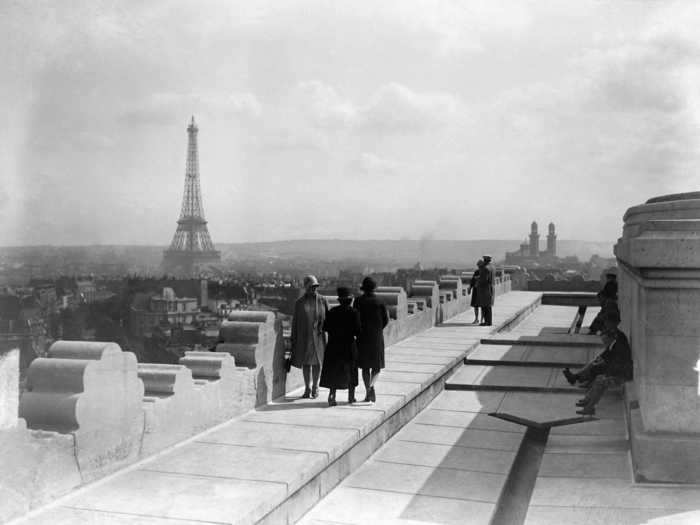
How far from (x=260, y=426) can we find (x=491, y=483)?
247 centimetres

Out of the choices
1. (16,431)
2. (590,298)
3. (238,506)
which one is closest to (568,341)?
(238,506)

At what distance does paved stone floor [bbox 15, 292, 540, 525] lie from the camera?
508 cm

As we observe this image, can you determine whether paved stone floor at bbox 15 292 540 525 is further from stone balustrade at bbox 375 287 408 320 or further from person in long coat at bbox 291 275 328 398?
stone balustrade at bbox 375 287 408 320

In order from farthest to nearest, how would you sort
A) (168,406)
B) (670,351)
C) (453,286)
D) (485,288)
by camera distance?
(453,286) → (485,288) → (168,406) → (670,351)

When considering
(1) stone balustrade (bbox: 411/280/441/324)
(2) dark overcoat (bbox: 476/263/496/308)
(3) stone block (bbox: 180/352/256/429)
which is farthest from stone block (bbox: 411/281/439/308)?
(3) stone block (bbox: 180/352/256/429)

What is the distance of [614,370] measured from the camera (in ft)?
28.2

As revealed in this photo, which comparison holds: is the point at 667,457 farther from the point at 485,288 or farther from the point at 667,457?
the point at 485,288

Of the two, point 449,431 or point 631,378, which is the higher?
point 631,378

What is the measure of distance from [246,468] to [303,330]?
9.44ft

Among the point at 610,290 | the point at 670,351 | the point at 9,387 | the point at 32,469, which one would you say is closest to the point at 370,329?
the point at 670,351

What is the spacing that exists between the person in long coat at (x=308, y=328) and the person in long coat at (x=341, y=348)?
239mm

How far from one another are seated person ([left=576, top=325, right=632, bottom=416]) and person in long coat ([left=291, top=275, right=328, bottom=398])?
3.42 metres

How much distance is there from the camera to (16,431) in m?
4.92

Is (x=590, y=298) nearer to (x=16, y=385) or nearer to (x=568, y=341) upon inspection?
(x=568, y=341)
